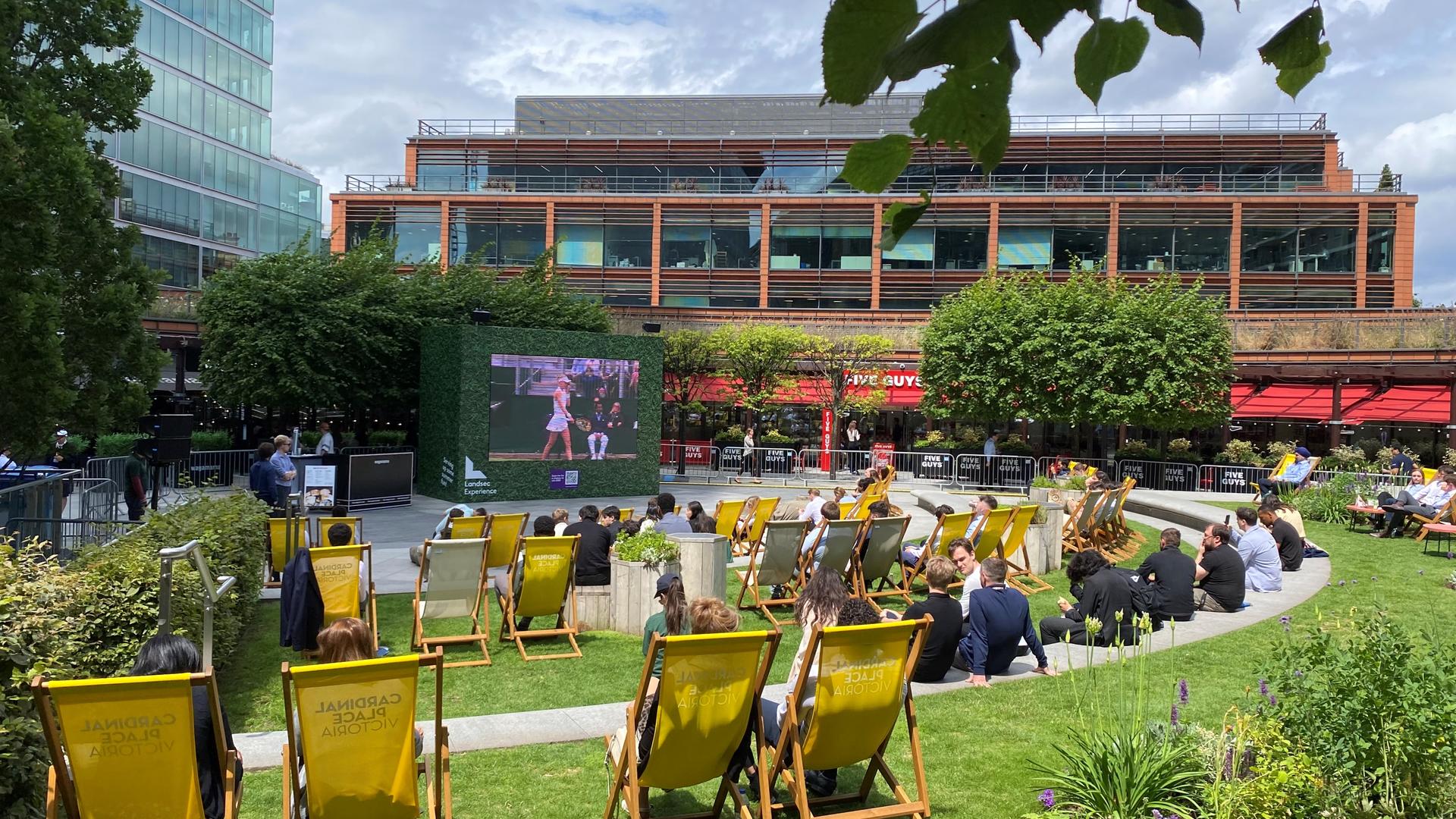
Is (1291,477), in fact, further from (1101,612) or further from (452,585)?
(452,585)

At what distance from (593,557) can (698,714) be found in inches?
211

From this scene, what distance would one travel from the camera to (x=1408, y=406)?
2958cm

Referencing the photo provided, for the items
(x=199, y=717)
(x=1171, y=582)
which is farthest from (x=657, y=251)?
(x=199, y=717)

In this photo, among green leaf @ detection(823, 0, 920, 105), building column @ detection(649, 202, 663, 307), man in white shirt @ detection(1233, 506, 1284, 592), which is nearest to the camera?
green leaf @ detection(823, 0, 920, 105)

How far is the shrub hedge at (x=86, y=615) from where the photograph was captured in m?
3.84

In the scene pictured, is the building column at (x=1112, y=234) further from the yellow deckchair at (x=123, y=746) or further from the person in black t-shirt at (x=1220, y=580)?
the yellow deckchair at (x=123, y=746)

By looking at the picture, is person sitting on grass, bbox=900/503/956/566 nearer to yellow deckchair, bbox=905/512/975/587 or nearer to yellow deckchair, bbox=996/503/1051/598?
yellow deckchair, bbox=905/512/975/587

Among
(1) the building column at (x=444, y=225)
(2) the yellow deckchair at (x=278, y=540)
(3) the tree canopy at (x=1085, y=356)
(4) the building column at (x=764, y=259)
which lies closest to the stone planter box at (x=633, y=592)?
(2) the yellow deckchair at (x=278, y=540)

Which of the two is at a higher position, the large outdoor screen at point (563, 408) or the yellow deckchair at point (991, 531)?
the large outdoor screen at point (563, 408)

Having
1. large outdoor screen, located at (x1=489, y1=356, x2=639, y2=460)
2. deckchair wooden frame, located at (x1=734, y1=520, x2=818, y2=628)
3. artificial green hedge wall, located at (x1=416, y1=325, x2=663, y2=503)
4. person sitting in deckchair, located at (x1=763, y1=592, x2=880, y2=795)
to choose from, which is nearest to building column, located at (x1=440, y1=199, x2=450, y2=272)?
artificial green hedge wall, located at (x1=416, y1=325, x2=663, y2=503)

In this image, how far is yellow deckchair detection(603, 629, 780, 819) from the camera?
4031 mm

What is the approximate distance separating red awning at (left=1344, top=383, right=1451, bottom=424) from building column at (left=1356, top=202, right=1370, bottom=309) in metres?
16.7

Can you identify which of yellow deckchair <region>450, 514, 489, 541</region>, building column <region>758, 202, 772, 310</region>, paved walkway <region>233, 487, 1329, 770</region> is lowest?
paved walkway <region>233, 487, 1329, 770</region>

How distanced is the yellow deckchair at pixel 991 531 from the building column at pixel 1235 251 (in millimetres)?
39987
